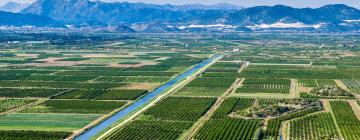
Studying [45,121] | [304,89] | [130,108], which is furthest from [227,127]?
[304,89]

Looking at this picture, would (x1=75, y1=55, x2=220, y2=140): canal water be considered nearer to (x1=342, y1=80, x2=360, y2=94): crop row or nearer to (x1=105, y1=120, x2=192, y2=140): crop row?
(x1=105, y1=120, x2=192, y2=140): crop row

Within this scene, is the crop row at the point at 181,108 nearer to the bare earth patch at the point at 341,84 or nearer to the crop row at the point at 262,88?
the crop row at the point at 262,88

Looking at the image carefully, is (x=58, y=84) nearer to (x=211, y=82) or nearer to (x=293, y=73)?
(x=211, y=82)

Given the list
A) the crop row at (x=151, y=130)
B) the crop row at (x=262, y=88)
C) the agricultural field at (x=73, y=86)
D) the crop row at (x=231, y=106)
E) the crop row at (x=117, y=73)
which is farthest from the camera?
the crop row at (x=117, y=73)

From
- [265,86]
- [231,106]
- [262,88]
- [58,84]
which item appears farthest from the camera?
[58,84]

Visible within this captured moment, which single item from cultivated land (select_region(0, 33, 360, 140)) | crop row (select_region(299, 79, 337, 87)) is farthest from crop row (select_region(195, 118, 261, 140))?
crop row (select_region(299, 79, 337, 87))

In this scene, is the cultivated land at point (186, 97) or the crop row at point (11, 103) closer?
the cultivated land at point (186, 97)

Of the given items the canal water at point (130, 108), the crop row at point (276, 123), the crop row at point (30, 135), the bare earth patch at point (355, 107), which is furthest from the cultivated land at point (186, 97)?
the canal water at point (130, 108)
